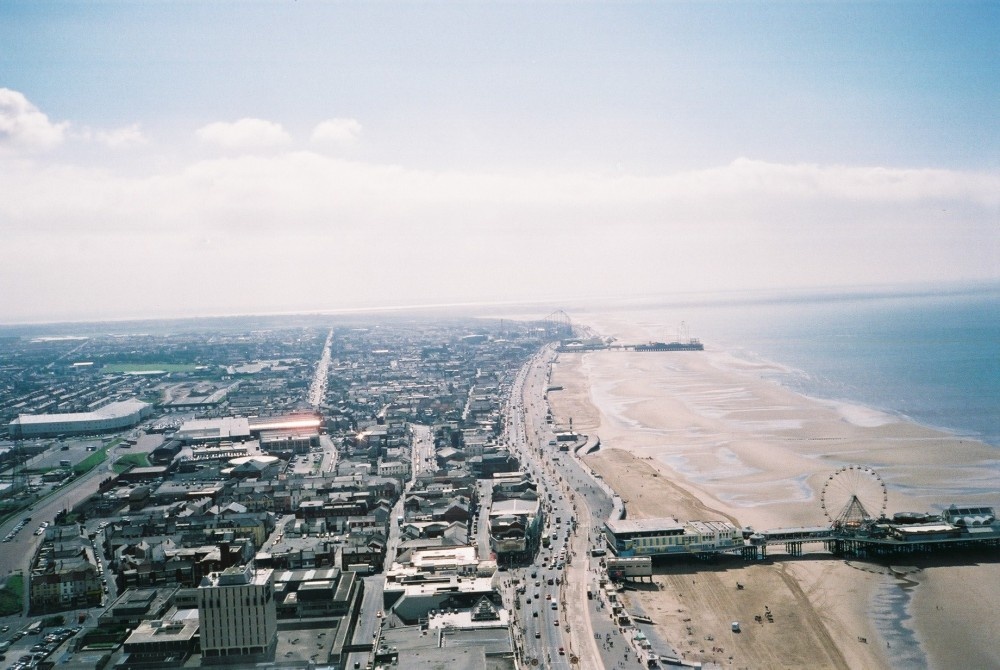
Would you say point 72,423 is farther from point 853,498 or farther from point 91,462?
point 853,498

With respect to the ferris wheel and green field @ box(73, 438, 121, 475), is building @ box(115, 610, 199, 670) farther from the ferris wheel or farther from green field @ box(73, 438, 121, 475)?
green field @ box(73, 438, 121, 475)

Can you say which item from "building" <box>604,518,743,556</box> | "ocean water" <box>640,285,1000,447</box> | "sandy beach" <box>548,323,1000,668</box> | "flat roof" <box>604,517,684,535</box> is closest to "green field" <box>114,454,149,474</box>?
"sandy beach" <box>548,323,1000,668</box>

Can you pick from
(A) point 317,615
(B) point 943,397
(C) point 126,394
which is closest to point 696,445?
(B) point 943,397

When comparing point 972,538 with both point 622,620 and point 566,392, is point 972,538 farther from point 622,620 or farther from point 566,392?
point 566,392

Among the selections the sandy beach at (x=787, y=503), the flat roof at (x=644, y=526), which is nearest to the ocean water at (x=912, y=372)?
the sandy beach at (x=787, y=503)

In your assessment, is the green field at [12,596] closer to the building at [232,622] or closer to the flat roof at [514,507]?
the building at [232,622]

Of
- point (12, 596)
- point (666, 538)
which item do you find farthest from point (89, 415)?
point (666, 538)
